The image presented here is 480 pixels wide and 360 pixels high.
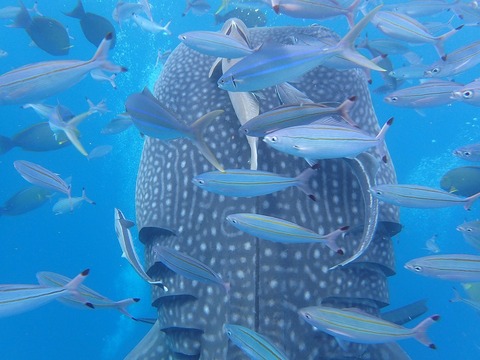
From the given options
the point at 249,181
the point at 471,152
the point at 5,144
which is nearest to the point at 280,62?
the point at 249,181

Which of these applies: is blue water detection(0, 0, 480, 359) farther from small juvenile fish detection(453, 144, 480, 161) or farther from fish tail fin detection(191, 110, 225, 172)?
fish tail fin detection(191, 110, 225, 172)

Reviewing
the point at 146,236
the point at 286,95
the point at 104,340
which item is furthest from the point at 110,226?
the point at 286,95

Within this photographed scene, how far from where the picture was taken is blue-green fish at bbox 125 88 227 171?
3.35m

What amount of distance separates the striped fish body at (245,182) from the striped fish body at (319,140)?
222 mm

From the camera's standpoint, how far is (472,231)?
6047 mm

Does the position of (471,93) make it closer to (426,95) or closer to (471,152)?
(426,95)

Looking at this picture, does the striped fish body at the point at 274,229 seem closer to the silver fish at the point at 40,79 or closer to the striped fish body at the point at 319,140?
the striped fish body at the point at 319,140

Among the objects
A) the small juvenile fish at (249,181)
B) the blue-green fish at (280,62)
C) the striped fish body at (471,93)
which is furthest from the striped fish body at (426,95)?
the small juvenile fish at (249,181)

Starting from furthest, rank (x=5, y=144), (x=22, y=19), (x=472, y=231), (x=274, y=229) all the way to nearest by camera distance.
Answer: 1. (x=5, y=144)
2. (x=22, y=19)
3. (x=472, y=231)
4. (x=274, y=229)

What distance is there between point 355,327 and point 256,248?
114 cm

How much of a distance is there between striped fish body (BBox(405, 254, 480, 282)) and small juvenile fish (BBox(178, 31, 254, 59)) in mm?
2727

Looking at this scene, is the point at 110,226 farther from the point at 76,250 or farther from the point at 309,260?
the point at 309,260

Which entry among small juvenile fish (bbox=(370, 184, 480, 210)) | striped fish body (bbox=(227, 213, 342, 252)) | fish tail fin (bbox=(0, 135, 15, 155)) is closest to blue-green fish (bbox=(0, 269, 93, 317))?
striped fish body (bbox=(227, 213, 342, 252))

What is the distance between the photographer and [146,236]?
471cm
